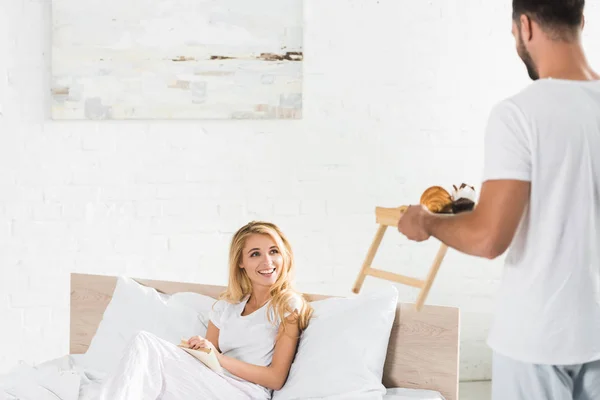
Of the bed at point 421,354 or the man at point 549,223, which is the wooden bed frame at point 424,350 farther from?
the man at point 549,223

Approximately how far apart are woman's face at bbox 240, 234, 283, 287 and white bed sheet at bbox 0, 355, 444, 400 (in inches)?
18.0

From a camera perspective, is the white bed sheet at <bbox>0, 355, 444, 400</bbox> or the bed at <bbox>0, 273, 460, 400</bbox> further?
the bed at <bbox>0, 273, 460, 400</bbox>

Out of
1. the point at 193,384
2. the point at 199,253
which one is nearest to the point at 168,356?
the point at 193,384

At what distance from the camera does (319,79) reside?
10.7 feet

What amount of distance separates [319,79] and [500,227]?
2.02m

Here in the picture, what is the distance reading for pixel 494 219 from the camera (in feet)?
4.38

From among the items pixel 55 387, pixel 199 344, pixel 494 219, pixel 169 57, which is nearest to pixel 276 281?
pixel 199 344

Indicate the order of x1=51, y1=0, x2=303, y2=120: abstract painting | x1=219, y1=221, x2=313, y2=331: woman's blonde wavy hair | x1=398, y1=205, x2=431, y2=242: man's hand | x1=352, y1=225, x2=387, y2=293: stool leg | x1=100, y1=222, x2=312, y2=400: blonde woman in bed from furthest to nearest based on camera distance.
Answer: x1=51, y1=0, x2=303, y2=120: abstract painting < x1=219, y1=221, x2=313, y2=331: woman's blonde wavy hair < x1=100, y1=222, x2=312, y2=400: blonde woman in bed < x1=352, y1=225, x2=387, y2=293: stool leg < x1=398, y1=205, x2=431, y2=242: man's hand

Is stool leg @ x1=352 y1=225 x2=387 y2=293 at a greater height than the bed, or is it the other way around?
stool leg @ x1=352 y1=225 x2=387 y2=293

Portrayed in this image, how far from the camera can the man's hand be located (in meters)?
1.45

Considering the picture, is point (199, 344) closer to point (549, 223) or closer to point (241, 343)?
point (241, 343)

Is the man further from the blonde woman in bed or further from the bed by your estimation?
the blonde woman in bed

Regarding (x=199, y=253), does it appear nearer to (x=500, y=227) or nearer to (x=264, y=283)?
(x=264, y=283)

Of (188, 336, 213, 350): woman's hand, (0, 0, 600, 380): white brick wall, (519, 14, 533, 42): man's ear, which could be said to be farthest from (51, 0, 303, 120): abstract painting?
(519, 14, 533, 42): man's ear
